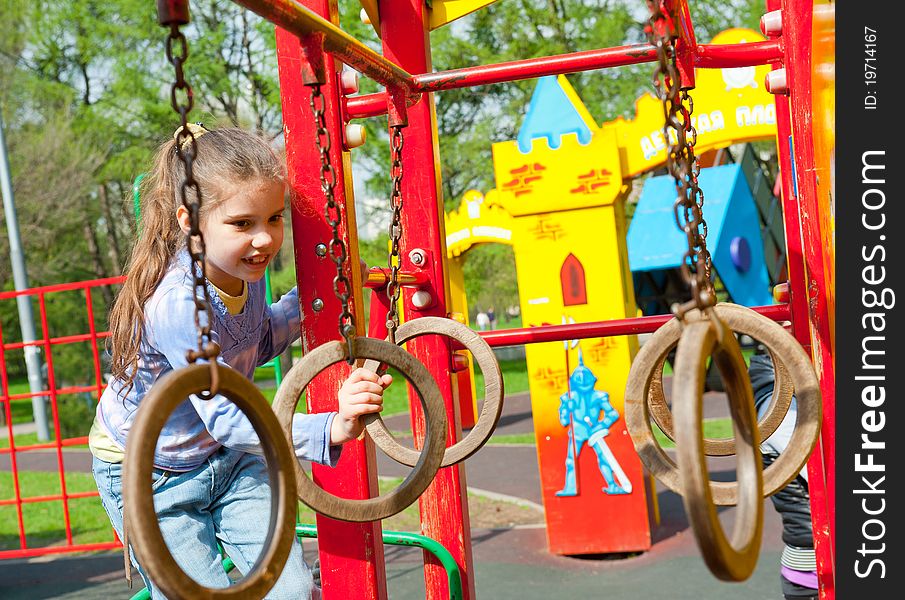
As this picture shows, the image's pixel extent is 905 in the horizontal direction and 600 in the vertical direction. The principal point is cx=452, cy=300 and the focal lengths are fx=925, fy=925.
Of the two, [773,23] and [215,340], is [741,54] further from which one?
[215,340]

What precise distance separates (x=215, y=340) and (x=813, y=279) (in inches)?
50.8

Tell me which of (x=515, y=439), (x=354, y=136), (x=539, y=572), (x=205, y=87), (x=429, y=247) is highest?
(x=205, y=87)

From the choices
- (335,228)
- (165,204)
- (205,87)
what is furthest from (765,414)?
(205,87)

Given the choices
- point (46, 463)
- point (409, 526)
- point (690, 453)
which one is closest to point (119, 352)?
point (690, 453)

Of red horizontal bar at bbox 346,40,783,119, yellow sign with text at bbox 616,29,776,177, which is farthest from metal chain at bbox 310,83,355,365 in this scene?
yellow sign with text at bbox 616,29,776,177

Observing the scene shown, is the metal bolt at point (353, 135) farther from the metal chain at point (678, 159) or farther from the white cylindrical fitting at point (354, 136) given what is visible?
the metal chain at point (678, 159)

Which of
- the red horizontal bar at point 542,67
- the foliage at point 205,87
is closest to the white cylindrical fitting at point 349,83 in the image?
the red horizontal bar at point 542,67

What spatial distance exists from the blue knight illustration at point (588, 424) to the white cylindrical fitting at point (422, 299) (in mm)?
2986

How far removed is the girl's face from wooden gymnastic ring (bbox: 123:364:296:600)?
0.60 meters

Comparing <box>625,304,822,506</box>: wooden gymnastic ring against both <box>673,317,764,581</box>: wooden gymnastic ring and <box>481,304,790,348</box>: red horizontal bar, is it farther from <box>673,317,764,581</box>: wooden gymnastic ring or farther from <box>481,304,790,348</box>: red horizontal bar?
<box>481,304,790,348</box>: red horizontal bar

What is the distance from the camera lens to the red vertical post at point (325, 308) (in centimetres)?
195

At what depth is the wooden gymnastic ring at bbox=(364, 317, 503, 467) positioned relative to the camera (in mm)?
1869

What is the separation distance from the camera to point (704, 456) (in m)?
A: 1.04

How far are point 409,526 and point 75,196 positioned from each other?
12.1 metres
